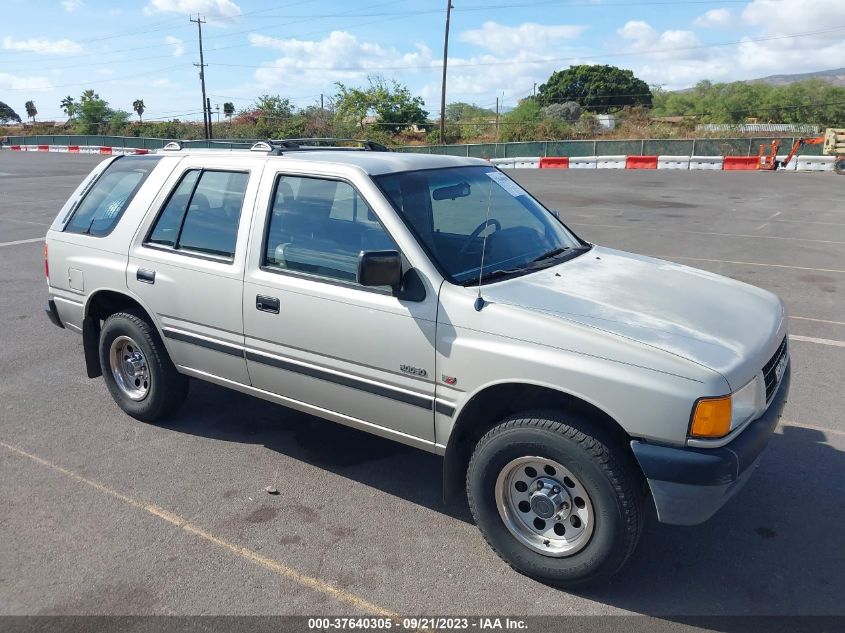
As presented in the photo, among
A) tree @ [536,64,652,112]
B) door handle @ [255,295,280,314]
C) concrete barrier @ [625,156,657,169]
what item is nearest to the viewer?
door handle @ [255,295,280,314]

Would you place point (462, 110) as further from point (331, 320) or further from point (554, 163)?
point (331, 320)

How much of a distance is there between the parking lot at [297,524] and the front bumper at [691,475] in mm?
540

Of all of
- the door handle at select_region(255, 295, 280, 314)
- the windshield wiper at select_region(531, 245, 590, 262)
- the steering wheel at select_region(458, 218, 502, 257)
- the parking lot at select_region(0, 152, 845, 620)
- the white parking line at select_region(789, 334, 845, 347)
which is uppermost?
the steering wheel at select_region(458, 218, 502, 257)

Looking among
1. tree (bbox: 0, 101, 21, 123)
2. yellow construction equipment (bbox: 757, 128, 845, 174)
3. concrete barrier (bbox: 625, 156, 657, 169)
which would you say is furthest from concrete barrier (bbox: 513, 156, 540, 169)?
tree (bbox: 0, 101, 21, 123)

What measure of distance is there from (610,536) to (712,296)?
1.42 meters

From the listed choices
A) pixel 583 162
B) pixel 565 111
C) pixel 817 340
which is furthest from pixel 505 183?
pixel 565 111

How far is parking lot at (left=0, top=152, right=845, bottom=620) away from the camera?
3.20 meters

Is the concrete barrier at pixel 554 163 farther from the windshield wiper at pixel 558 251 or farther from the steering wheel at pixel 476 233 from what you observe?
the steering wheel at pixel 476 233

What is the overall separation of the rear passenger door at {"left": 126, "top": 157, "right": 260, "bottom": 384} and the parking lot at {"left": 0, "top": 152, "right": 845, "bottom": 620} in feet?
2.32

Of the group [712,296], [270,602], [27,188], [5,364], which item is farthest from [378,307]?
[27,188]

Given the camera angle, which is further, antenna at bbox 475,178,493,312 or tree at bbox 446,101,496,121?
tree at bbox 446,101,496,121

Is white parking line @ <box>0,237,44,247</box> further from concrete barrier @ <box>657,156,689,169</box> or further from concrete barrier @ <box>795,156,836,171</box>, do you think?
concrete barrier @ <box>795,156,836,171</box>

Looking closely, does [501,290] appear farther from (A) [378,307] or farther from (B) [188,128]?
(B) [188,128]

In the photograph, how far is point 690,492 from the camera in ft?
9.42
